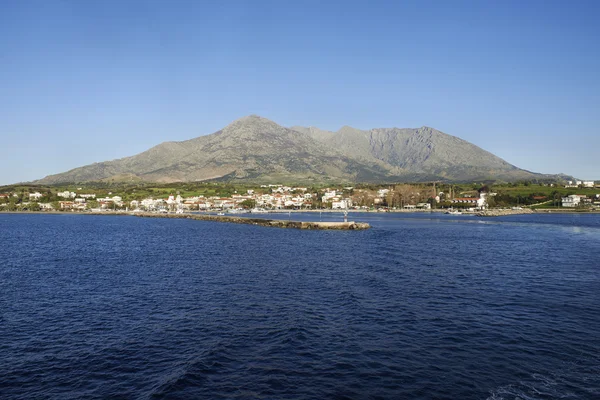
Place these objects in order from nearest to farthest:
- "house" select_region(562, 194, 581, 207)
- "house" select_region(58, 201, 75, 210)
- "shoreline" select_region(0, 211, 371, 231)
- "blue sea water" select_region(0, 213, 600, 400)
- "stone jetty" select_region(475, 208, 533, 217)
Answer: "blue sea water" select_region(0, 213, 600, 400), "shoreline" select_region(0, 211, 371, 231), "stone jetty" select_region(475, 208, 533, 217), "house" select_region(562, 194, 581, 207), "house" select_region(58, 201, 75, 210)

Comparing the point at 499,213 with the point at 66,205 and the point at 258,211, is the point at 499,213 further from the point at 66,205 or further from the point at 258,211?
the point at 66,205

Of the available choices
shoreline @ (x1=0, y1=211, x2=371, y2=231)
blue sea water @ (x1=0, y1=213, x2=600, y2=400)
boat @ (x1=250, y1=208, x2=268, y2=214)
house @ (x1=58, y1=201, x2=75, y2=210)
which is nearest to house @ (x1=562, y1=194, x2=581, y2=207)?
shoreline @ (x1=0, y1=211, x2=371, y2=231)

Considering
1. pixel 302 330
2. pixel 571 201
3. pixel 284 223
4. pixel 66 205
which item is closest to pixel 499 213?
pixel 571 201

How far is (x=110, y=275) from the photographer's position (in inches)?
1427

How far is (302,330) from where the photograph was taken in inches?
811

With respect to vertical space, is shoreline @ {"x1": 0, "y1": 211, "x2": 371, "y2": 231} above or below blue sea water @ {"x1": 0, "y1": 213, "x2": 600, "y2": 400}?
above

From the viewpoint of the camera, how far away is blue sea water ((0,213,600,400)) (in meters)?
14.8

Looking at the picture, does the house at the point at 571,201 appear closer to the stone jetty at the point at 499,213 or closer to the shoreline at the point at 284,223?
the stone jetty at the point at 499,213

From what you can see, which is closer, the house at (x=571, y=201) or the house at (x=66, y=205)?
the house at (x=571, y=201)

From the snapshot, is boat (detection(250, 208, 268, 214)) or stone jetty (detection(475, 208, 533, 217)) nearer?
stone jetty (detection(475, 208, 533, 217))

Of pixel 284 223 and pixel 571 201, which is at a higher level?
pixel 571 201

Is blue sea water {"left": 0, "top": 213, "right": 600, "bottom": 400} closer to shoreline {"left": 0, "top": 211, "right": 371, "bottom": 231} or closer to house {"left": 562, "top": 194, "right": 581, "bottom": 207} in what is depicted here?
shoreline {"left": 0, "top": 211, "right": 371, "bottom": 231}

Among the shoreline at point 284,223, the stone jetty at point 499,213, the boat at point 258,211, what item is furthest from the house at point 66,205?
the stone jetty at point 499,213

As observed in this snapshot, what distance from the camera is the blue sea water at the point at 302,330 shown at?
1478 centimetres
